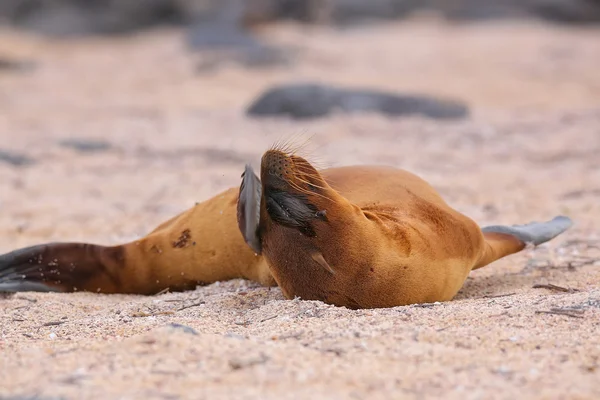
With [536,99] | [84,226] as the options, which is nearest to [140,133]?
[84,226]

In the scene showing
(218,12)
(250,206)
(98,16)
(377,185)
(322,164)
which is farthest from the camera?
(98,16)

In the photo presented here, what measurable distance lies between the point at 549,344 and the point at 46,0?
17.3 metres

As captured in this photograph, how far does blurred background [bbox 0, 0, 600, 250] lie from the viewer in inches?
243

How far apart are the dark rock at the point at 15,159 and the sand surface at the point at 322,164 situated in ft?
0.29

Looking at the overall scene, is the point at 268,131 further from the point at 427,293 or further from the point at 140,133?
the point at 427,293

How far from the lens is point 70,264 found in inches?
157

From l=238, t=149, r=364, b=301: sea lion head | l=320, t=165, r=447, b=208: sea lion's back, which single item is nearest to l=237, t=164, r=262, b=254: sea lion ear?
l=238, t=149, r=364, b=301: sea lion head

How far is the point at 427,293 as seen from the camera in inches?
124

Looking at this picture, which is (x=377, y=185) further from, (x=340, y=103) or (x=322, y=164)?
(x=340, y=103)

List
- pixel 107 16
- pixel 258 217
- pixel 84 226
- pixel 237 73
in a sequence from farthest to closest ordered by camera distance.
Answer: pixel 107 16, pixel 237 73, pixel 84 226, pixel 258 217

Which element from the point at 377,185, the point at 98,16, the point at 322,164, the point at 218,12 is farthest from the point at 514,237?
the point at 98,16

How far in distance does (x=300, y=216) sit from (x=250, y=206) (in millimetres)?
162

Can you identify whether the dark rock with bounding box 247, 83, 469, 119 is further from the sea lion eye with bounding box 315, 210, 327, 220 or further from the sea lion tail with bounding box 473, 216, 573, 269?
the sea lion eye with bounding box 315, 210, 327, 220

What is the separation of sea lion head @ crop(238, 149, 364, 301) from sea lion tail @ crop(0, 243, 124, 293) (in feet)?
3.94
